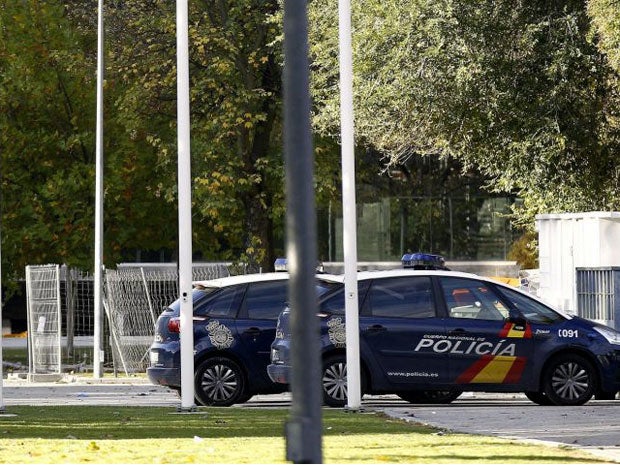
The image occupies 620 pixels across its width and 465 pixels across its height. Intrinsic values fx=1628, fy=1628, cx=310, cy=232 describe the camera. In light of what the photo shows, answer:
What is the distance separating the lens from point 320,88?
3112 centimetres

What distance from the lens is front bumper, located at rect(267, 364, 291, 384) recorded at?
19.5 meters

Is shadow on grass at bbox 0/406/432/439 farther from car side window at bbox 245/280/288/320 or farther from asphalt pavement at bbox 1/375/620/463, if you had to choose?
car side window at bbox 245/280/288/320

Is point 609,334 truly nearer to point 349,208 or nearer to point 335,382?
point 335,382

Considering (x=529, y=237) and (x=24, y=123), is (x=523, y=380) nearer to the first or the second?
(x=24, y=123)

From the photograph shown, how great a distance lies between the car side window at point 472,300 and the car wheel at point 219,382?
283 centimetres

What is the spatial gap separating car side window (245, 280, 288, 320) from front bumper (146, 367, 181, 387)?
122 centimetres

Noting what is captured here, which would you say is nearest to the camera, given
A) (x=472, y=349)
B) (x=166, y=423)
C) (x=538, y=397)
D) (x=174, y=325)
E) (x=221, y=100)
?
(x=166, y=423)

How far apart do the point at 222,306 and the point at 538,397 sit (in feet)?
13.6

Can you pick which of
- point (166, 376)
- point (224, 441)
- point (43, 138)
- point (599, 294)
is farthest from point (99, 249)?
point (224, 441)

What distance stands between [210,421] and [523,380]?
4.74m

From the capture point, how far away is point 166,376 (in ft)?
68.3

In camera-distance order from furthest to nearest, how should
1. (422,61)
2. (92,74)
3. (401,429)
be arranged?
(92,74), (422,61), (401,429)

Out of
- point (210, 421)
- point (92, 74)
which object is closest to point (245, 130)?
Answer: point (92, 74)

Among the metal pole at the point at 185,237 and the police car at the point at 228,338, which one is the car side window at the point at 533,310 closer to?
the police car at the point at 228,338
